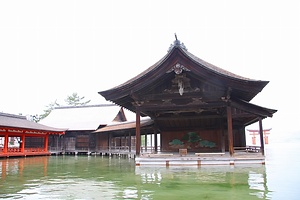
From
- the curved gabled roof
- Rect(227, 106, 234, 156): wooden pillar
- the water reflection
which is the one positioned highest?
the curved gabled roof

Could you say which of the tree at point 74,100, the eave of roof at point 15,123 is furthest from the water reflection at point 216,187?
the tree at point 74,100

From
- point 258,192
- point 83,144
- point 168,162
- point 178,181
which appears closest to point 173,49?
point 168,162

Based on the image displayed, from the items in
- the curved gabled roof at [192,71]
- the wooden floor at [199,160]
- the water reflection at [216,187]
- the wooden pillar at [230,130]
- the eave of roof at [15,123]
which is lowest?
the water reflection at [216,187]

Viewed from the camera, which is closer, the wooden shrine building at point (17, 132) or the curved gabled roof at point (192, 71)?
the curved gabled roof at point (192, 71)

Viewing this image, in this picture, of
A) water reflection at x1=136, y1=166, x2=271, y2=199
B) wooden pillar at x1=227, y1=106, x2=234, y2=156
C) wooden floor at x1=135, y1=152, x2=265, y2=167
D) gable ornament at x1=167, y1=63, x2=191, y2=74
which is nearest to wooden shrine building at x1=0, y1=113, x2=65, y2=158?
wooden floor at x1=135, y1=152, x2=265, y2=167

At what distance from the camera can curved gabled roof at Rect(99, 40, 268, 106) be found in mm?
11383

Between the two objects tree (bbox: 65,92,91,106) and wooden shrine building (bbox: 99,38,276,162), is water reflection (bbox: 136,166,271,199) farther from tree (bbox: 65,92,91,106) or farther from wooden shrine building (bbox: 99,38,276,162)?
tree (bbox: 65,92,91,106)

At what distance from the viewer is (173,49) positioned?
11.8 m

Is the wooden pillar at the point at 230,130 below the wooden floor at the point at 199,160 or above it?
above

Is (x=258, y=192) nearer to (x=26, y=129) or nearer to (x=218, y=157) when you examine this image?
(x=218, y=157)

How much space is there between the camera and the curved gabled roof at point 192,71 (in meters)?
11.4

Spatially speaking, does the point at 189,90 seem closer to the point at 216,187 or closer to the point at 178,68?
the point at 178,68

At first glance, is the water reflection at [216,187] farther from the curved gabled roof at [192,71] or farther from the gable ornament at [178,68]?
the gable ornament at [178,68]

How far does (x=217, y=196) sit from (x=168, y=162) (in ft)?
21.4
